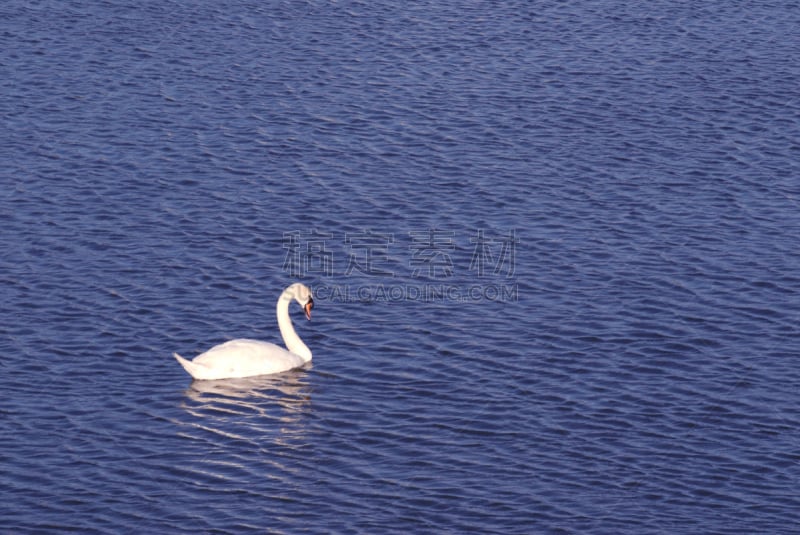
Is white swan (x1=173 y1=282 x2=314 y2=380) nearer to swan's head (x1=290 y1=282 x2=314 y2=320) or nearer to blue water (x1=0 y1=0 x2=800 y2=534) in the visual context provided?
swan's head (x1=290 y1=282 x2=314 y2=320)

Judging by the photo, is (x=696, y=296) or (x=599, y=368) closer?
(x=599, y=368)

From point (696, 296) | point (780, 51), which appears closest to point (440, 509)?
point (696, 296)

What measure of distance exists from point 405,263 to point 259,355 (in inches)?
246

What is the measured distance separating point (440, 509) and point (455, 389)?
4630 mm

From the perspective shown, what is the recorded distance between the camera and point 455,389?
2580cm

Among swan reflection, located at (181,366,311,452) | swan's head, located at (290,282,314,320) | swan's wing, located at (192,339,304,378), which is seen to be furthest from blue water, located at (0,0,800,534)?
swan's head, located at (290,282,314,320)

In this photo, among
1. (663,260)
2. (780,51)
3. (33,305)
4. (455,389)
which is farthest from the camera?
(780,51)

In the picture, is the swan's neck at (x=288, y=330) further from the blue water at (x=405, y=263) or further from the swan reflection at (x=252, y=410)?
the blue water at (x=405, y=263)

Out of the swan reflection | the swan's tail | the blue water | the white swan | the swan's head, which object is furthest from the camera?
the swan's head

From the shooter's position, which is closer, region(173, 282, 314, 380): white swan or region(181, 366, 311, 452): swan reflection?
region(181, 366, 311, 452): swan reflection

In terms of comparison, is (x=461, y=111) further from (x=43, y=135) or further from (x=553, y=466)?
(x=553, y=466)

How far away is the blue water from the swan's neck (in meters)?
0.77

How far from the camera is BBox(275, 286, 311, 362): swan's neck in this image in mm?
27500

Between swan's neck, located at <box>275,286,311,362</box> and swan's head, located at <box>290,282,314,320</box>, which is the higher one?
swan's head, located at <box>290,282,314,320</box>
